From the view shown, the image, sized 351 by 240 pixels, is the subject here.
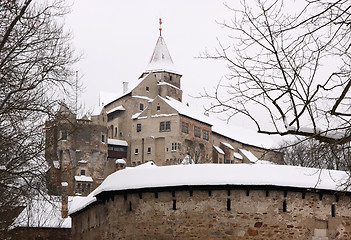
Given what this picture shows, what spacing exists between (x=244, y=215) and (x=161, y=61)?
73.1 meters

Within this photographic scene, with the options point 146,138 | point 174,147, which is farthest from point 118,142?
point 174,147

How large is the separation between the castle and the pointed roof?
0.59 meters

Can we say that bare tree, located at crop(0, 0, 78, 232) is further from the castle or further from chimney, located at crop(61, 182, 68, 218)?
the castle

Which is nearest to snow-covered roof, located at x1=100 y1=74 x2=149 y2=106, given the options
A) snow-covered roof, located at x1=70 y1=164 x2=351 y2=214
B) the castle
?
the castle

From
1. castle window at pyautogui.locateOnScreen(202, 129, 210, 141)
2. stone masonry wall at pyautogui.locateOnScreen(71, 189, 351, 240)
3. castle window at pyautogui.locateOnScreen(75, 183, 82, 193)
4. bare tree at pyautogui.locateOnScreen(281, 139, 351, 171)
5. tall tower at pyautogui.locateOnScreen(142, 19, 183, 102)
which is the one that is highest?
tall tower at pyautogui.locateOnScreen(142, 19, 183, 102)

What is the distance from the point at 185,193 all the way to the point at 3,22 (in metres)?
8.63

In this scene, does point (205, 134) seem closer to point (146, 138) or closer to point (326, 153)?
point (146, 138)

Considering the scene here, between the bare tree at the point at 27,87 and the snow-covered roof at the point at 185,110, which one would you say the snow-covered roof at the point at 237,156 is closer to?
the snow-covered roof at the point at 185,110

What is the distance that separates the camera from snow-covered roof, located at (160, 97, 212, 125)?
79831 millimetres

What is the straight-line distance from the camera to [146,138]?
8062 centimetres

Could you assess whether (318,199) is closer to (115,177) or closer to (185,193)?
(185,193)

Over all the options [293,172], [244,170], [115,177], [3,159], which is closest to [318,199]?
[293,172]

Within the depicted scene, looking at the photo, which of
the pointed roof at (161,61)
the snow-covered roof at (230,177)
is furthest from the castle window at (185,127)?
the snow-covered roof at (230,177)

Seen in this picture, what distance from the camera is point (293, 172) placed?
21172mm
